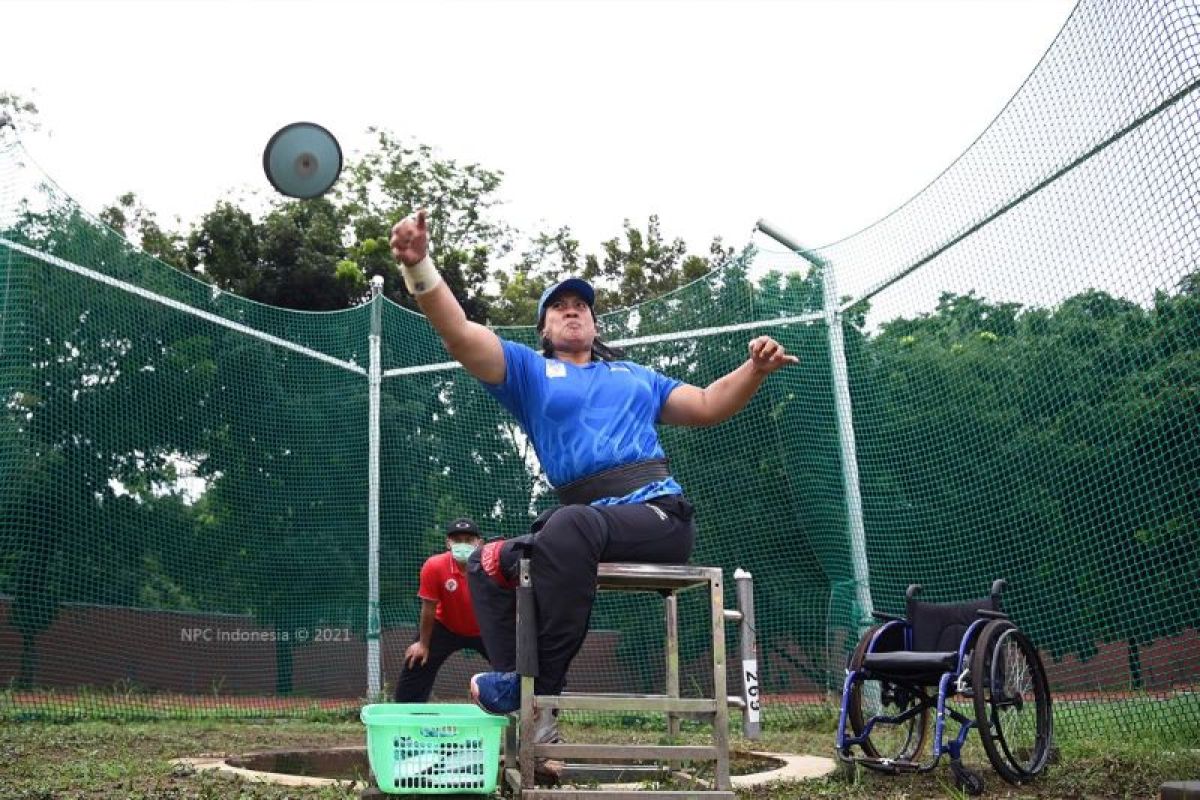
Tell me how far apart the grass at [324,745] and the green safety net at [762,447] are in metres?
0.33

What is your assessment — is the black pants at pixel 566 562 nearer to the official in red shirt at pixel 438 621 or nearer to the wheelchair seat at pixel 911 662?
the wheelchair seat at pixel 911 662

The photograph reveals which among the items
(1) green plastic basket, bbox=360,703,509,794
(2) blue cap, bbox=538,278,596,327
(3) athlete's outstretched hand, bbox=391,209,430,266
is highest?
(2) blue cap, bbox=538,278,596,327

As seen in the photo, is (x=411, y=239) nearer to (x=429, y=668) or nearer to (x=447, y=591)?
(x=447, y=591)

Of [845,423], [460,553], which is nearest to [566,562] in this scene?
[460,553]

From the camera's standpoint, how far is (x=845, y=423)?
6.57 meters

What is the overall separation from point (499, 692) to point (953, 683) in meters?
1.67

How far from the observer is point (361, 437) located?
335 inches

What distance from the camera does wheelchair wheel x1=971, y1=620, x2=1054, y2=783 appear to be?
3.72 metres

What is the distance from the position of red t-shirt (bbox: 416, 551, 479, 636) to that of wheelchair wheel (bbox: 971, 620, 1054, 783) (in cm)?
298

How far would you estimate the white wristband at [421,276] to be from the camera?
9.81 ft

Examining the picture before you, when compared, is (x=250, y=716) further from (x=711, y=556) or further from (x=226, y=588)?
(x=711, y=556)

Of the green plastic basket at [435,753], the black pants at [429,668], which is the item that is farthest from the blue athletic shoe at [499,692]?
the black pants at [429,668]

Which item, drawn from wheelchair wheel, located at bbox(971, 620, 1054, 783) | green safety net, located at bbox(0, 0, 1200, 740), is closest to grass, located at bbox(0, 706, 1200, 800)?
wheelchair wheel, located at bbox(971, 620, 1054, 783)

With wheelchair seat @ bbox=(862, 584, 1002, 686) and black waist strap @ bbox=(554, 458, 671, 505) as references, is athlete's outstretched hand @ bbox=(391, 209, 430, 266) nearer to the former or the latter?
black waist strap @ bbox=(554, 458, 671, 505)
